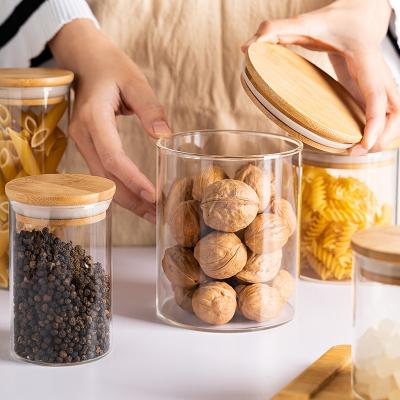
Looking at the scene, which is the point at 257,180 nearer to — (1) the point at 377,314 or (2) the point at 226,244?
(2) the point at 226,244

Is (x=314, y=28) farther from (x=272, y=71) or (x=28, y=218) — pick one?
(x=28, y=218)

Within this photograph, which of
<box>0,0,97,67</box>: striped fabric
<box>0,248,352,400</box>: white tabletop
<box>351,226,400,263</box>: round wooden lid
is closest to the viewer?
<box>351,226,400,263</box>: round wooden lid

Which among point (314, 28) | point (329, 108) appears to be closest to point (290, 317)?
point (329, 108)

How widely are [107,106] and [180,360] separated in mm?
325

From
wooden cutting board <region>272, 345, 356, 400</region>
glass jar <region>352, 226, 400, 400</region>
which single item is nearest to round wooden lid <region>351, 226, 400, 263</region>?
glass jar <region>352, 226, 400, 400</region>

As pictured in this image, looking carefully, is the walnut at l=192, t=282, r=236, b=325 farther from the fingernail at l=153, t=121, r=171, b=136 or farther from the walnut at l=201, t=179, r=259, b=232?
the fingernail at l=153, t=121, r=171, b=136

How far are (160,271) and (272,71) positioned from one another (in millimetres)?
225

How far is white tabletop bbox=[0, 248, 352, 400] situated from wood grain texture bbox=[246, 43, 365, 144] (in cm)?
19

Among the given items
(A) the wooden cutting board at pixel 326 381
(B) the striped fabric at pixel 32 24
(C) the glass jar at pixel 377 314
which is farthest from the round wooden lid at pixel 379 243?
(B) the striped fabric at pixel 32 24

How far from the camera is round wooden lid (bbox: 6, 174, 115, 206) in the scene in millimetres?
834

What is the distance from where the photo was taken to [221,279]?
3.02ft

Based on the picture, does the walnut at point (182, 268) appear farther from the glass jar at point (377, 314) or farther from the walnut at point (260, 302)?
the glass jar at point (377, 314)

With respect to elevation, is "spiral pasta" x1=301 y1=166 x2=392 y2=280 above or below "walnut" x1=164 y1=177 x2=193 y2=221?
below

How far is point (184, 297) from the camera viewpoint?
95cm
